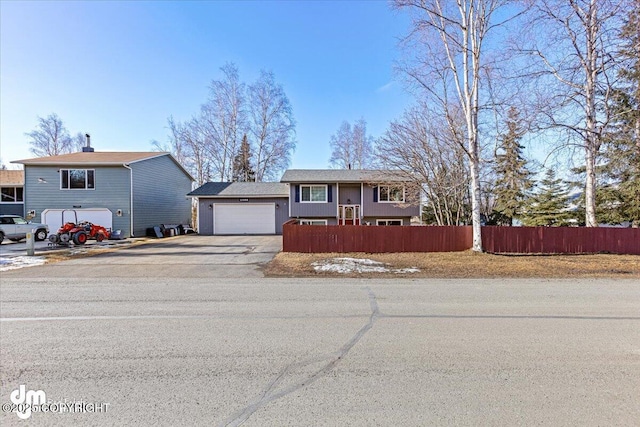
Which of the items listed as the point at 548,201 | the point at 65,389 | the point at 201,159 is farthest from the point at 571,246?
the point at 201,159

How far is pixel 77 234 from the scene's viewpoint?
51.6ft

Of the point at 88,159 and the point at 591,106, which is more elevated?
the point at 591,106

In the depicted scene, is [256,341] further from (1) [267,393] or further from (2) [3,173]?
(2) [3,173]

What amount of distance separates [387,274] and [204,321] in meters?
5.68

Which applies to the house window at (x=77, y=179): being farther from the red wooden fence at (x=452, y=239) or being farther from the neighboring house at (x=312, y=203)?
the red wooden fence at (x=452, y=239)

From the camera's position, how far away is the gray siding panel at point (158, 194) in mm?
21516

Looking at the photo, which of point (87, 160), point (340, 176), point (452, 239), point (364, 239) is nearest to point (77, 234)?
point (87, 160)

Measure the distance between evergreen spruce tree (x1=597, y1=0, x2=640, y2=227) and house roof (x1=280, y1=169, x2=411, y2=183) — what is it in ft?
33.4

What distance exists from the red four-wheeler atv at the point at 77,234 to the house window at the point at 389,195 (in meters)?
17.7

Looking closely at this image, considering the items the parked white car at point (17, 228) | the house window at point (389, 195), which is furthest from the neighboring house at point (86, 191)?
the house window at point (389, 195)

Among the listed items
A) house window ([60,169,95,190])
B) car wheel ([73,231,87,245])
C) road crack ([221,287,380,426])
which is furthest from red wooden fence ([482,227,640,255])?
house window ([60,169,95,190])

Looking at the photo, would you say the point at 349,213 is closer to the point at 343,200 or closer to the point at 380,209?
the point at 343,200

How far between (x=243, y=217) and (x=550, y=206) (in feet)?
76.3

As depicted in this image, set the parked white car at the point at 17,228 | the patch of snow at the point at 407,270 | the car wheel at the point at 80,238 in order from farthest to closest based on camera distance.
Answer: the parked white car at the point at 17,228 → the car wheel at the point at 80,238 → the patch of snow at the point at 407,270
